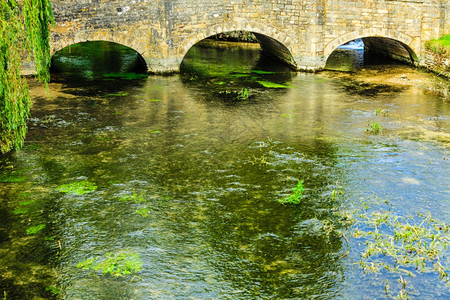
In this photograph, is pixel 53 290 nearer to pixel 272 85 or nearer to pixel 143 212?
pixel 143 212

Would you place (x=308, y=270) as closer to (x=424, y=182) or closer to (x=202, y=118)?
(x=424, y=182)

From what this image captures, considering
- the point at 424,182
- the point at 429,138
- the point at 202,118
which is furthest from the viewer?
the point at 202,118

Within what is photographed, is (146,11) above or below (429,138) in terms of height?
above

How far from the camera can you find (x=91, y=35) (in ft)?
55.6

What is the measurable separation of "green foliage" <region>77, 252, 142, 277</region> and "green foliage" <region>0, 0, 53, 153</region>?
12.1ft

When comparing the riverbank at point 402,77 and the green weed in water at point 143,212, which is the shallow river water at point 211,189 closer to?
the green weed in water at point 143,212

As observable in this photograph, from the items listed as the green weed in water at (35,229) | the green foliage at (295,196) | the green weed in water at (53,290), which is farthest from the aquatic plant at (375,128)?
the green weed in water at (53,290)

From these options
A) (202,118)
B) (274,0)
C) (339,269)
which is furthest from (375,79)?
(339,269)

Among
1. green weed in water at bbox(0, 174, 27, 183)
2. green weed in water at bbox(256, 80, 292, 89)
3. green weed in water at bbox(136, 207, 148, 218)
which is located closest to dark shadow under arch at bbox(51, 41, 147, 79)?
green weed in water at bbox(256, 80, 292, 89)

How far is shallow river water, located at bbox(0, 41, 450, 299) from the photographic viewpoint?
6312mm

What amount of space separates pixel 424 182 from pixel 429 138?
9.39ft

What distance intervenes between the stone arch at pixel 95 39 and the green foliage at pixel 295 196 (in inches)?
427

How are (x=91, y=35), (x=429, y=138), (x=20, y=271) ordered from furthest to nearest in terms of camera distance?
(x=91, y=35)
(x=429, y=138)
(x=20, y=271)

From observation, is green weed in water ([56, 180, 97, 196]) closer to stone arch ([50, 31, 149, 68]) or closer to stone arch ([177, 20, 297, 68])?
stone arch ([50, 31, 149, 68])
